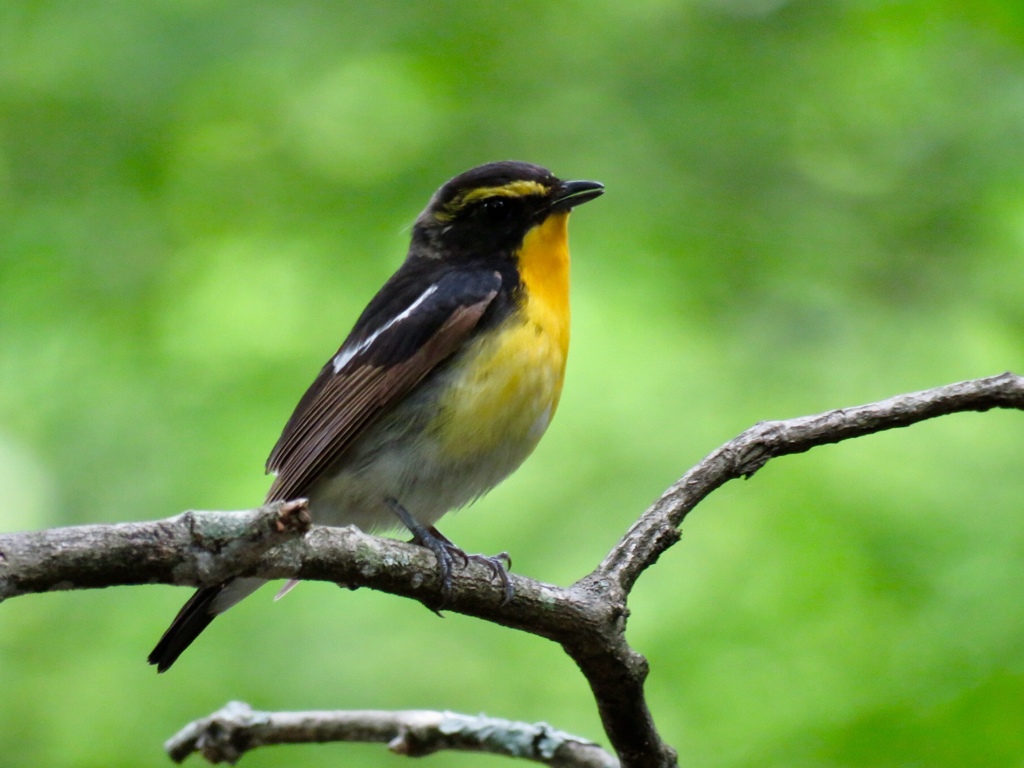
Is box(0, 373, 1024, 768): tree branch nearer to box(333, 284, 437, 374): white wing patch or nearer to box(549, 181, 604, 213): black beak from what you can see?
box(333, 284, 437, 374): white wing patch

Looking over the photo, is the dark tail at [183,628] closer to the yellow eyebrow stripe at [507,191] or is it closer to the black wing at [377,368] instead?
the black wing at [377,368]

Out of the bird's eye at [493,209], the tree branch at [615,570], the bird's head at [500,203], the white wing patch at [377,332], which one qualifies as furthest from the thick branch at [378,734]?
the bird's eye at [493,209]

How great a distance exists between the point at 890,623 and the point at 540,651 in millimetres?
1571

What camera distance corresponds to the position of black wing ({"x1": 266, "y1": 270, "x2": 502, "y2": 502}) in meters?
3.90

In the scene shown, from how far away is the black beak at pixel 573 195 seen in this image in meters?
4.42

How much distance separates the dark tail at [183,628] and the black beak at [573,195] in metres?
1.96

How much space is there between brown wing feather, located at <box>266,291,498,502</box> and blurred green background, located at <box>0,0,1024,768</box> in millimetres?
926

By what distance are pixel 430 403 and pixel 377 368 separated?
0.87ft

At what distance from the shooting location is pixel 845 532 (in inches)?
172

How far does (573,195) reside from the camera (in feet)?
14.6

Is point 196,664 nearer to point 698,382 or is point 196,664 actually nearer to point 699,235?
point 698,382

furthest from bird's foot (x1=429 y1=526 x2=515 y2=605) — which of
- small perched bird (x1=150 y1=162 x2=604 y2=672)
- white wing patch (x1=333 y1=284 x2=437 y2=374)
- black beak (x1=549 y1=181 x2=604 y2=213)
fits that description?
black beak (x1=549 y1=181 x2=604 y2=213)

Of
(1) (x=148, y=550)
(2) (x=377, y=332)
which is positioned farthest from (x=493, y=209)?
(1) (x=148, y=550)

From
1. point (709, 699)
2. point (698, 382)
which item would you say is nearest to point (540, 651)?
point (709, 699)
